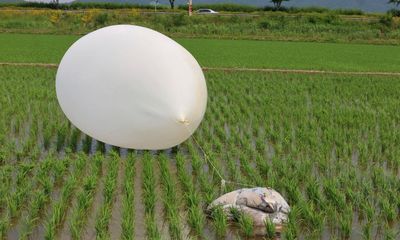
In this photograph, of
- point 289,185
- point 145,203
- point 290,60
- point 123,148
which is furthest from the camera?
point 290,60

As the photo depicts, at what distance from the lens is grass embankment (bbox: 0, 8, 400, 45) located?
28.1 metres

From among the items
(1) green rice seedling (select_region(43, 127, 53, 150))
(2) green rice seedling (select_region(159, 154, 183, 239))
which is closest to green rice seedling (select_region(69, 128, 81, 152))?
(1) green rice seedling (select_region(43, 127, 53, 150))

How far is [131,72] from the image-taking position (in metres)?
5.50

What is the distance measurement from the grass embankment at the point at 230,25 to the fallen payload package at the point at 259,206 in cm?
2376

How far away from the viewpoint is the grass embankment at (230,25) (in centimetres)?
2811

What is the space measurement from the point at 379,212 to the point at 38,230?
2.64m

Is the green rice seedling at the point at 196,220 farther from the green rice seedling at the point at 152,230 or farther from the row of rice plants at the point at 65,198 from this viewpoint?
the row of rice plants at the point at 65,198

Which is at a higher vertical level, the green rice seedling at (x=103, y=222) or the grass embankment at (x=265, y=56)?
the green rice seedling at (x=103, y=222)

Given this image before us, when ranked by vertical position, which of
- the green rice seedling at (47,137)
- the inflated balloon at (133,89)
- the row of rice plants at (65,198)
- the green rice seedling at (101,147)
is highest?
the inflated balloon at (133,89)

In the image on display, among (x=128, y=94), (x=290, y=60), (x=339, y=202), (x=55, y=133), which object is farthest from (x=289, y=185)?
(x=290, y=60)

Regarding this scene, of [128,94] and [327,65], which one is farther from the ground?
[128,94]

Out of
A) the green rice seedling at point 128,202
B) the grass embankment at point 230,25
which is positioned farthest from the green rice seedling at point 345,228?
the grass embankment at point 230,25

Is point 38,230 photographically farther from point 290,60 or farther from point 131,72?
point 290,60

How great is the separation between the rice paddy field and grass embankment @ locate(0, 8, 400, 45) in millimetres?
18446
